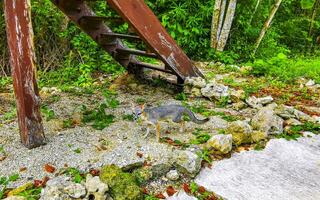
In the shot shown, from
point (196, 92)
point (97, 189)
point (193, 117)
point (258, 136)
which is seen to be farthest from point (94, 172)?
point (196, 92)

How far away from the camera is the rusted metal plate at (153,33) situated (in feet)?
14.5

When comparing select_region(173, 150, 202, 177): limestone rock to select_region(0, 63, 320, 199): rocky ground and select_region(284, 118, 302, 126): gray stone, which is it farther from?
select_region(284, 118, 302, 126): gray stone

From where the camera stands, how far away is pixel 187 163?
3.46 meters

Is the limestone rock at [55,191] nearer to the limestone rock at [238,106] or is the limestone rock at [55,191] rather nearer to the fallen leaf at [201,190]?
the fallen leaf at [201,190]

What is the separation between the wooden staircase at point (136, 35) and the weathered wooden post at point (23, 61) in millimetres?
1106

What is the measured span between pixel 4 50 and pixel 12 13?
17.4 ft

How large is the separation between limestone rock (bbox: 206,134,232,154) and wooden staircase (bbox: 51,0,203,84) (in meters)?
1.84

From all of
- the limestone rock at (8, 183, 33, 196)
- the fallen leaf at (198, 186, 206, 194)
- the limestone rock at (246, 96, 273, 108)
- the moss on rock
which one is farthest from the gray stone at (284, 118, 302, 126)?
the limestone rock at (8, 183, 33, 196)

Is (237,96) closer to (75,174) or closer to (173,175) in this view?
(173,175)

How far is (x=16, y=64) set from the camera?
3.60 meters

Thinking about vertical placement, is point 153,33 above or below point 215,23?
above

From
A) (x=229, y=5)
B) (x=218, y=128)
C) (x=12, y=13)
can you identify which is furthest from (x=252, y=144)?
(x=229, y=5)

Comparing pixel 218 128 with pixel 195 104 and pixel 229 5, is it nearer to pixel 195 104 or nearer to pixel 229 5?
pixel 195 104

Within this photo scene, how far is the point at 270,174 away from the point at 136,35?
11.0 ft
